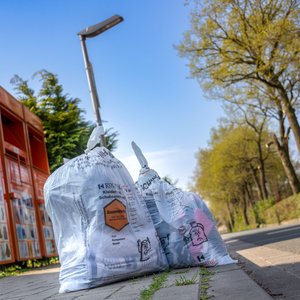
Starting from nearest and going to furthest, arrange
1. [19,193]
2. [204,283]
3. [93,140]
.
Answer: [204,283] < [93,140] < [19,193]

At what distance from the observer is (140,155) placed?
5559 mm

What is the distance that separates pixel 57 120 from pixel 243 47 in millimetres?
8693

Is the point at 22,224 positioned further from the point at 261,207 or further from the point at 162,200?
the point at 261,207

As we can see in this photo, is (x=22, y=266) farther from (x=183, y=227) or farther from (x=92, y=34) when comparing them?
(x=183, y=227)

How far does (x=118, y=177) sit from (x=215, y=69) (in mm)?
20607

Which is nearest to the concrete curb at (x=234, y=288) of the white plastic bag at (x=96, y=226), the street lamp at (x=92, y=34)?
the white plastic bag at (x=96, y=226)

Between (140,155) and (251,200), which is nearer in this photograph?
(140,155)

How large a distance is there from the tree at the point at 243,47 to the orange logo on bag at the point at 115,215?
18.3m

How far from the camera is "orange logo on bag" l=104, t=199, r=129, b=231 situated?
4340 millimetres

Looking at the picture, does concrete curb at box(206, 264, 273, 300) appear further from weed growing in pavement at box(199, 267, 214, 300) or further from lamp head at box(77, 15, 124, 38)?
lamp head at box(77, 15, 124, 38)

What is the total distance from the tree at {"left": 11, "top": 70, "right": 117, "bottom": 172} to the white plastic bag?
14354mm

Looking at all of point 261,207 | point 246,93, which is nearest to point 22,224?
point 246,93

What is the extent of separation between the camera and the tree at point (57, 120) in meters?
19.7

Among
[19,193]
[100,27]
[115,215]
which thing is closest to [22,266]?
[19,193]
